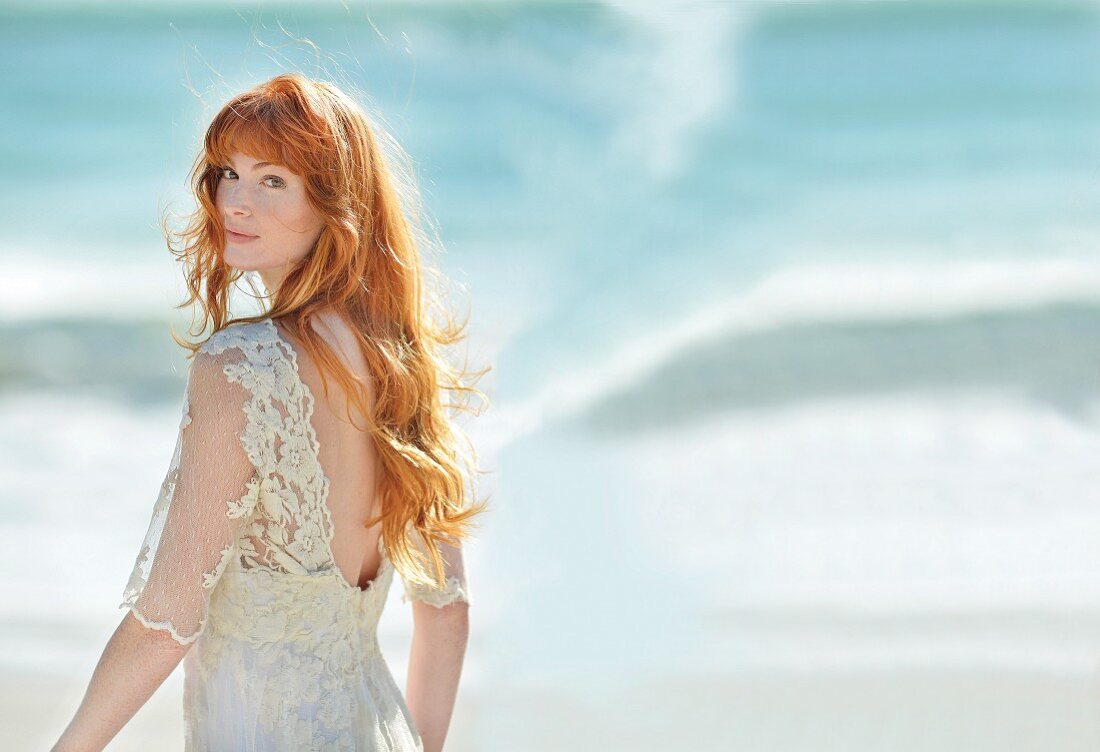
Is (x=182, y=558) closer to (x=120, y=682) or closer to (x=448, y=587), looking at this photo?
(x=120, y=682)

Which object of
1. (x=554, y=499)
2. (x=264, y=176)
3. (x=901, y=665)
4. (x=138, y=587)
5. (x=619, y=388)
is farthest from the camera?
(x=619, y=388)

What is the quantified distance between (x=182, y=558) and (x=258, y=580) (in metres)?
0.12

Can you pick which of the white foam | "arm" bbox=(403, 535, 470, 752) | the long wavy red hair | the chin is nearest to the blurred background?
the white foam

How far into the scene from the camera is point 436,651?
4.99ft

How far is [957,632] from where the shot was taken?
12.2 feet

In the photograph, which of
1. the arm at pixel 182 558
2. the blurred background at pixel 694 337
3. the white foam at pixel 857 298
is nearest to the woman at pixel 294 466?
the arm at pixel 182 558

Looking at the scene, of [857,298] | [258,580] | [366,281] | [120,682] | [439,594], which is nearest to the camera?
[120,682]

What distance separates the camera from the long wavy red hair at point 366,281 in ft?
4.22

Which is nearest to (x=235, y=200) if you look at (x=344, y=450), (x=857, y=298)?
(x=344, y=450)

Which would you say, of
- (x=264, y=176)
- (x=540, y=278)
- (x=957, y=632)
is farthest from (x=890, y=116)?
(x=264, y=176)

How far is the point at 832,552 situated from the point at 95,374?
279 cm

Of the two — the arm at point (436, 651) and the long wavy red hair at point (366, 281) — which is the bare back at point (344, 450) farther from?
the arm at point (436, 651)

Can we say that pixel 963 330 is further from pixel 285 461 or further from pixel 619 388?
pixel 285 461

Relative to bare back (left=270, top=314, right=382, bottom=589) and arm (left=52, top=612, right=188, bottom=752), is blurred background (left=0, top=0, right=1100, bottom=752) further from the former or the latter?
arm (left=52, top=612, right=188, bottom=752)
